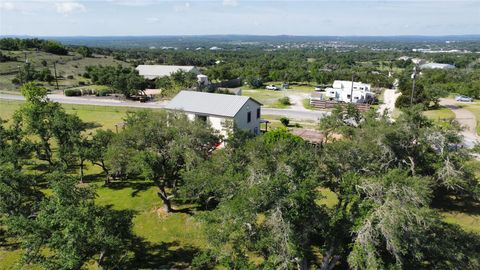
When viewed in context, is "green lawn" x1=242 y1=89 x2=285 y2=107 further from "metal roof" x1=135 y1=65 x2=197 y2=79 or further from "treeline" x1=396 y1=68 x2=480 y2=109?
"treeline" x1=396 y1=68 x2=480 y2=109

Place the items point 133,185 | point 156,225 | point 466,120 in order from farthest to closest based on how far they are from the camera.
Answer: point 466,120 → point 133,185 → point 156,225

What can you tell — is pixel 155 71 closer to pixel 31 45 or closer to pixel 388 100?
pixel 388 100

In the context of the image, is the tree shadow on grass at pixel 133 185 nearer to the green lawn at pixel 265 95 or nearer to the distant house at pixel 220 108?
the distant house at pixel 220 108

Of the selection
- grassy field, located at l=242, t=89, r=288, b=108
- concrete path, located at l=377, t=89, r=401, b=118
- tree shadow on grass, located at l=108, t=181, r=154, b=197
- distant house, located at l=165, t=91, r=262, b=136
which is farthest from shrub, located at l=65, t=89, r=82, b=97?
concrete path, located at l=377, t=89, r=401, b=118

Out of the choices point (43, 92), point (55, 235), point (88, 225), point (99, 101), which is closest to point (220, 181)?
point (88, 225)

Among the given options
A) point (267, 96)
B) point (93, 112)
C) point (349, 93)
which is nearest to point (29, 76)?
point (93, 112)

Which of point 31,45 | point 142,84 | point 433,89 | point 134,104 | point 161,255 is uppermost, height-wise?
point 31,45
